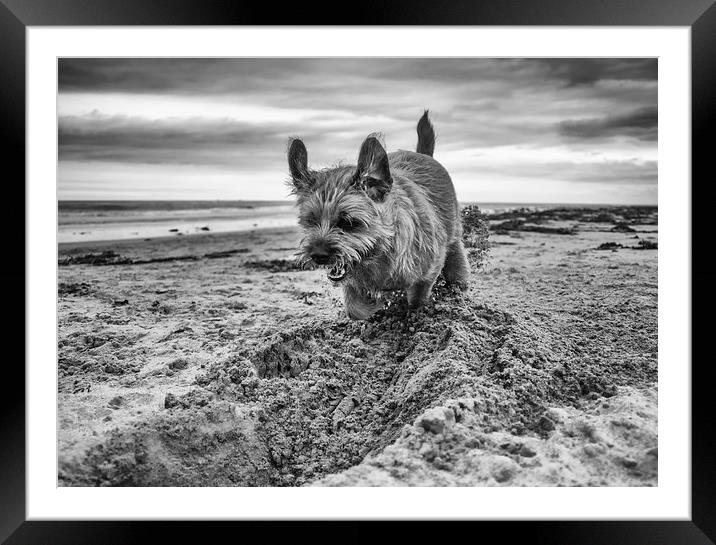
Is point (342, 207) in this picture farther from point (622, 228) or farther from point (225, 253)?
point (225, 253)

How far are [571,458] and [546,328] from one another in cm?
157

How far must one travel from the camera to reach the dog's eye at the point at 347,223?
3994 millimetres

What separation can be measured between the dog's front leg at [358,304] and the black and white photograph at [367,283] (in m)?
0.02

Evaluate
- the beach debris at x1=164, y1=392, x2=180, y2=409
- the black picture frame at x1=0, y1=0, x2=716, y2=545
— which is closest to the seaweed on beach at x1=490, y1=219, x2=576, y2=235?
the black picture frame at x1=0, y1=0, x2=716, y2=545

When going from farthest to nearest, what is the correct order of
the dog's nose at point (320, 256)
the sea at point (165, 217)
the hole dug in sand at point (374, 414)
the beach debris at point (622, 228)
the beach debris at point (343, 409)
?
the beach debris at point (622, 228) → the sea at point (165, 217) → the beach debris at point (343, 409) → the dog's nose at point (320, 256) → the hole dug in sand at point (374, 414)

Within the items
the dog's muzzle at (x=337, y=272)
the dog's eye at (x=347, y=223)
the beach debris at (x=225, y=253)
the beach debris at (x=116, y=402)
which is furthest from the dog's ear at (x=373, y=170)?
the beach debris at (x=225, y=253)

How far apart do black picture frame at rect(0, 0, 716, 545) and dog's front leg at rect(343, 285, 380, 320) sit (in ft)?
5.66

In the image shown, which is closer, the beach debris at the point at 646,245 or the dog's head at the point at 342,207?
the dog's head at the point at 342,207

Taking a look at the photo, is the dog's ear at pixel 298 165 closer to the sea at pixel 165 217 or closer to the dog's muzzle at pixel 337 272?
the sea at pixel 165 217

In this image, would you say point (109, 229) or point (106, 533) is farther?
point (109, 229)
